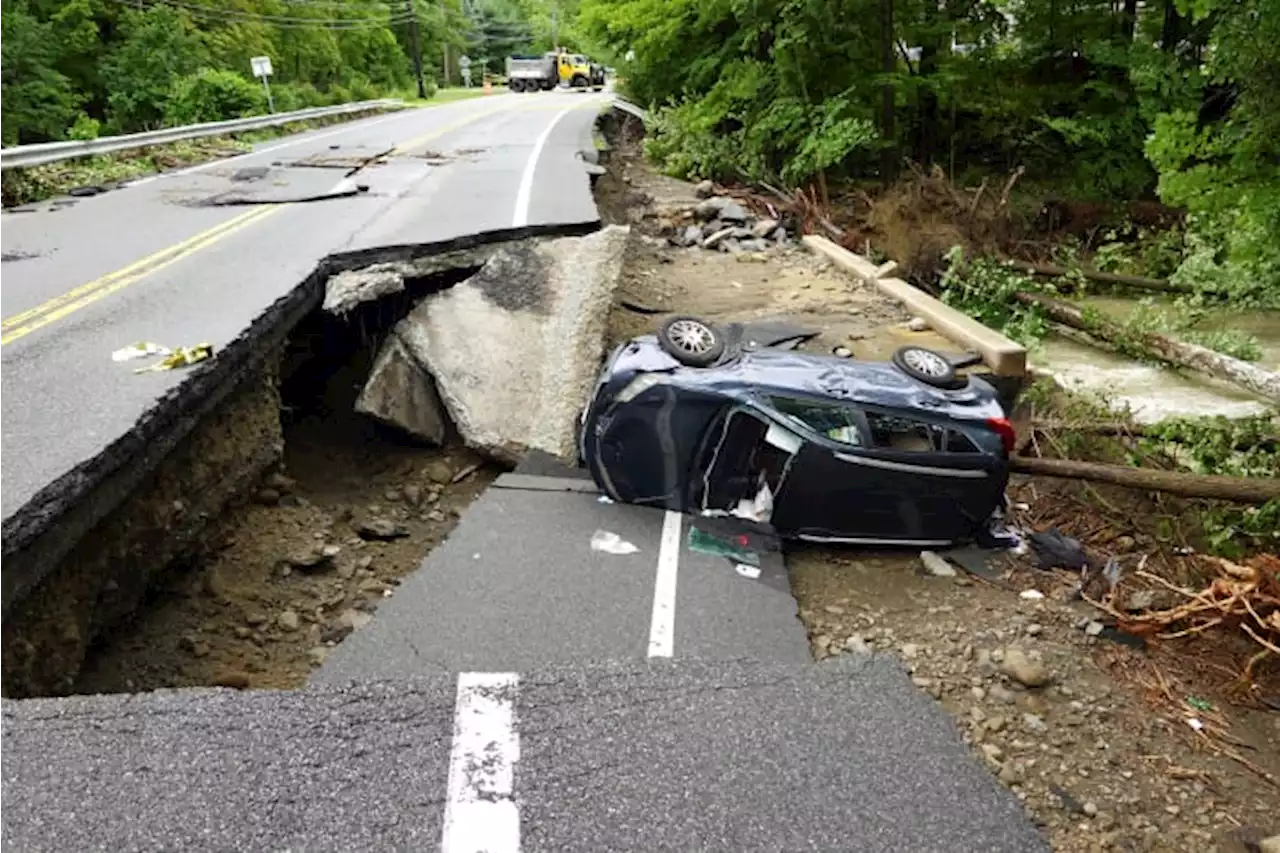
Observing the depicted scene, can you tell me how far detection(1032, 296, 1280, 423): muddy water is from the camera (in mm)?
7926

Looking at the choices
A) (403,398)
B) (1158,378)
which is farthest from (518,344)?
(1158,378)

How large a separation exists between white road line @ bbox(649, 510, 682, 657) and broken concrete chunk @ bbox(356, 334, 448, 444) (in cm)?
266

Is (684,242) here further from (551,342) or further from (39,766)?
(39,766)

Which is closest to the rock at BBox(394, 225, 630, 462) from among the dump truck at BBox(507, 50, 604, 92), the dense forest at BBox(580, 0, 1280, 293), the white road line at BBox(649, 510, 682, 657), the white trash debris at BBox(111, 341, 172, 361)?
the white road line at BBox(649, 510, 682, 657)

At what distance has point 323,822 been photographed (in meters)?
2.64

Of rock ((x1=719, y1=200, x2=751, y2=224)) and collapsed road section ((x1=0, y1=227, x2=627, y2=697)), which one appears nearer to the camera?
collapsed road section ((x1=0, y1=227, x2=627, y2=697))

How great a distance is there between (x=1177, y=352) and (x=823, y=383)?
15.3 ft

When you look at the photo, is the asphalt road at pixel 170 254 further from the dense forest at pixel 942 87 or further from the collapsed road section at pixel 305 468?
the dense forest at pixel 942 87

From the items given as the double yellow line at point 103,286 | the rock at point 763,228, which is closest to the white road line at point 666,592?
the double yellow line at point 103,286

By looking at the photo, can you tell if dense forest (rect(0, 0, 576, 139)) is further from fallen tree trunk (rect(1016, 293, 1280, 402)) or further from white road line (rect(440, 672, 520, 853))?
white road line (rect(440, 672, 520, 853))

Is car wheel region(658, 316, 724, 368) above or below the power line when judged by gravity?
below

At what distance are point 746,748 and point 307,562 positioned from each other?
13.4 ft

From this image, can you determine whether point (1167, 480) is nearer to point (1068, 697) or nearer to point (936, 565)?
point (936, 565)

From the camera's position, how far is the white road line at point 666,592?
4816mm
